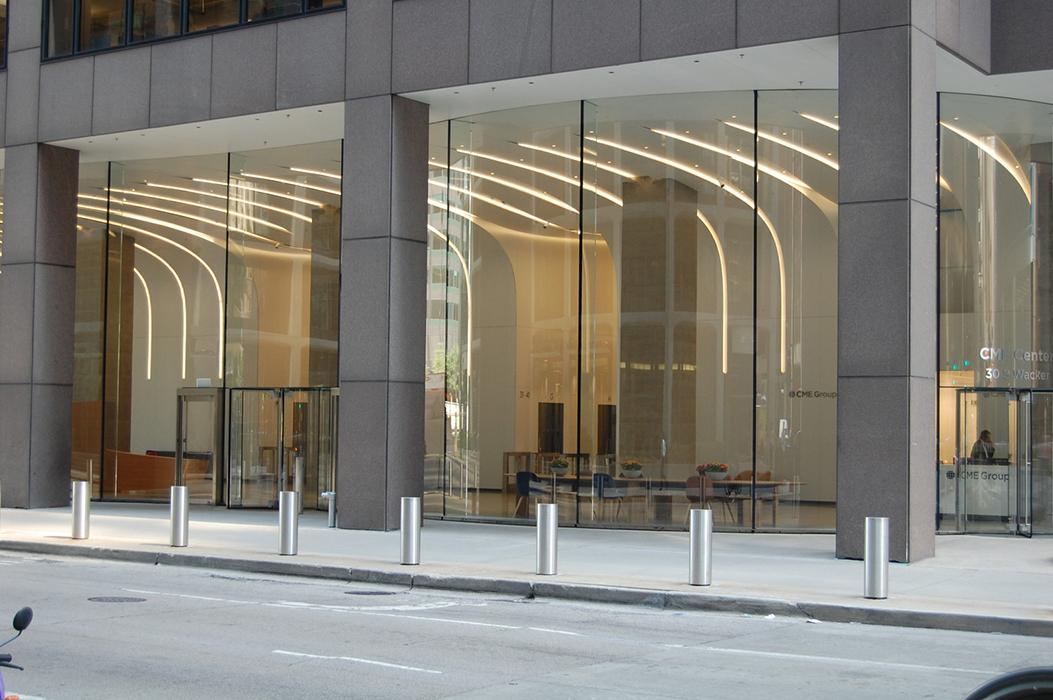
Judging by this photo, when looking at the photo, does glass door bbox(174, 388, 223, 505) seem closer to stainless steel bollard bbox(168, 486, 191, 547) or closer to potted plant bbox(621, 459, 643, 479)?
stainless steel bollard bbox(168, 486, 191, 547)

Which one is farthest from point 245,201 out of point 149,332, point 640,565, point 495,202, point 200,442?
point 640,565

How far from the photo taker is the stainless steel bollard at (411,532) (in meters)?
17.0

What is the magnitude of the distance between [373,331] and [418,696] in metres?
13.7

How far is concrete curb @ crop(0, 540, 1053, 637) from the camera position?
12922 mm

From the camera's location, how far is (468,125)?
2484 centimetres

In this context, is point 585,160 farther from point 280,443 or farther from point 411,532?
point 411,532

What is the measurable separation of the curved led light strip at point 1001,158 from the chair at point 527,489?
32.9ft

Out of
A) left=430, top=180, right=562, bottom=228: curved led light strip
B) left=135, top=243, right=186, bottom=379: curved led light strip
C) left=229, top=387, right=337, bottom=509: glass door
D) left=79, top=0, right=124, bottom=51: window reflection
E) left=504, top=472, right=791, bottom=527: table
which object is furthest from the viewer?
left=135, top=243, right=186, bottom=379: curved led light strip

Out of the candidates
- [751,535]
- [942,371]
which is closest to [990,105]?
[942,371]

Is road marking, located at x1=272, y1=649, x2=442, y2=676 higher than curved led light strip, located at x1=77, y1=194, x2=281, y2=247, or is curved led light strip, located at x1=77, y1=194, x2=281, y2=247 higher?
curved led light strip, located at x1=77, y1=194, x2=281, y2=247

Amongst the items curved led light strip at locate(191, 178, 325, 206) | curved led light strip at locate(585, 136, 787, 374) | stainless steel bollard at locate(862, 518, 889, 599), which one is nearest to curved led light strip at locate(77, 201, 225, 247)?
curved led light strip at locate(191, 178, 325, 206)

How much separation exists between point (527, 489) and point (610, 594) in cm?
934

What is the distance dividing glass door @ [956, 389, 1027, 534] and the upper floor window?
45.3 feet

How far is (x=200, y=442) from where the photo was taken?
28703 mm
